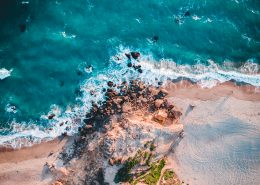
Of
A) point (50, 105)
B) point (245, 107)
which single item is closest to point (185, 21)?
point (245, 107)

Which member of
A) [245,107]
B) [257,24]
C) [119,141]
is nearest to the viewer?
[119,141]

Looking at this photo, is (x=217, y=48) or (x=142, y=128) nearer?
(x=142, y=128)

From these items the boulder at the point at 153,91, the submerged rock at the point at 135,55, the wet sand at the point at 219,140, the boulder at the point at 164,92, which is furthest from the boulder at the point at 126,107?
the submerged rock at the point at 135,55

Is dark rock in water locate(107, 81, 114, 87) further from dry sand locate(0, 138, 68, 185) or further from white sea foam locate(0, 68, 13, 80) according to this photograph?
white sea foam locate(0, 68, 13, 80)

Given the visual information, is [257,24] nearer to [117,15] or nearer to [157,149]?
[117,15]

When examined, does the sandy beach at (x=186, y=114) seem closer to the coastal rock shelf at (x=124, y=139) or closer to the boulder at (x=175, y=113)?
the boulder at (x=175, y=113)

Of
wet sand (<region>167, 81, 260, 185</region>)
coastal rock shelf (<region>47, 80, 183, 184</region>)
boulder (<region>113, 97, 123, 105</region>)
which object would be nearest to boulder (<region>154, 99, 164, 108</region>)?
coastal rock shelf (<region>47, 80, 183, 184</region>)
